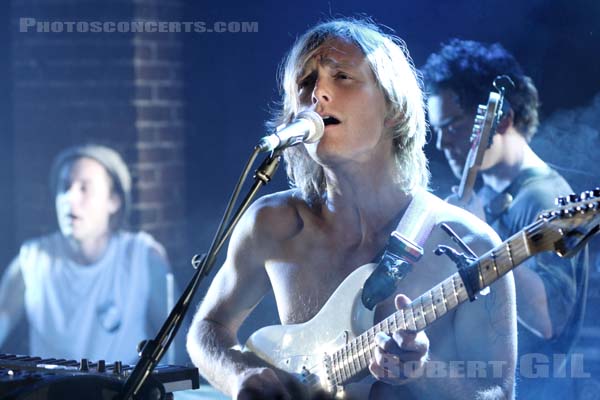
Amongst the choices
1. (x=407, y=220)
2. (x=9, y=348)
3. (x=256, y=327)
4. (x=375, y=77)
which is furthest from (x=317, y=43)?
(x=9, y=348)

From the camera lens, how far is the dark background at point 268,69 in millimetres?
3428

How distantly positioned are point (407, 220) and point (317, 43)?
577 millimetres

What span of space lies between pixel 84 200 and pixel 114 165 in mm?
216

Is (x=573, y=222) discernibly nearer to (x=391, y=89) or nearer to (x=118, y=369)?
(x=391, y=89)

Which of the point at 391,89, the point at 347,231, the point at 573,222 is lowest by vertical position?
the point at 573,222

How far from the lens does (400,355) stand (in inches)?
97.4

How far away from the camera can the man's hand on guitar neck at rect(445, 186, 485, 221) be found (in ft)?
11.3

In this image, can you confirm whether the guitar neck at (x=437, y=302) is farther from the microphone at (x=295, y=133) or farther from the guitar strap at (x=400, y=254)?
the microphone at (x=295, y=133)

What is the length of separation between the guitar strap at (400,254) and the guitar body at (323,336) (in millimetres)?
26

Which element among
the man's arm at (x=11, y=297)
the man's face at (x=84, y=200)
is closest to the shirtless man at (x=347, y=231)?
the man's face at (x=84, y=200)

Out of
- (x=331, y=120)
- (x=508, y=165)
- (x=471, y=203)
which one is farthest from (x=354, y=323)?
(x=508, y=165)

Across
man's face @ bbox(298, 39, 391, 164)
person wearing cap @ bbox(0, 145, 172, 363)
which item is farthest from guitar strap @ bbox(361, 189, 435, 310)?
person wearing cap @ bbox(0, 145, 172, 363)

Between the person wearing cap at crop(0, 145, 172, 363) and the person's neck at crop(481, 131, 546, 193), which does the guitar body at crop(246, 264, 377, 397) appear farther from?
the person wearing cap at crop(0, 145, 172, 363)

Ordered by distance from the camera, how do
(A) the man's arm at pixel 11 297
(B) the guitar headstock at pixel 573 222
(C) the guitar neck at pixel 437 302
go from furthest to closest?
(A) the man's arm at pixel 11 297 → (C) the guitar neck at pixel 437 302 → (B) the guitar headstock at pixel 573 222
